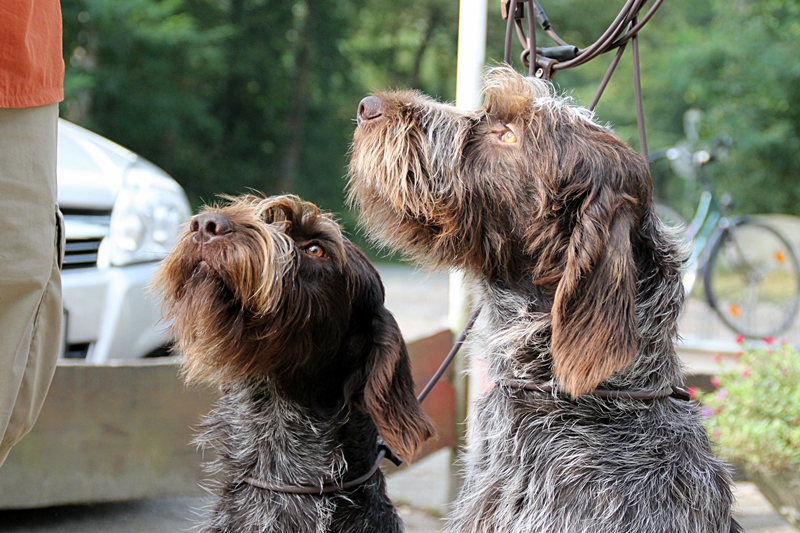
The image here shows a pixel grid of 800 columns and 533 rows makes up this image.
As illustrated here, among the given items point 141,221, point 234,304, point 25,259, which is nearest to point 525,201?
point 234,304

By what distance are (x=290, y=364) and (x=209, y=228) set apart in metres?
0.50

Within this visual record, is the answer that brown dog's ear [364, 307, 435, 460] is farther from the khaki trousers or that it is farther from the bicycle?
the bicycle

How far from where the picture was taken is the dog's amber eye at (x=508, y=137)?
7.04ft

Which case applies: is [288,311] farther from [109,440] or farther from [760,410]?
[760,410]

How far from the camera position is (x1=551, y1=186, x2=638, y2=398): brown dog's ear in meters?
1.83

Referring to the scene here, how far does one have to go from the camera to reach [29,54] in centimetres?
189

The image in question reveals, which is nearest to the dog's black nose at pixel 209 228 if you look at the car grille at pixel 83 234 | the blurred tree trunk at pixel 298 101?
the car grille at pixel 83 234

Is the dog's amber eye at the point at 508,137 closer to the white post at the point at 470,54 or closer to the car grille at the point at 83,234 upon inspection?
the white post at the point at 470,54

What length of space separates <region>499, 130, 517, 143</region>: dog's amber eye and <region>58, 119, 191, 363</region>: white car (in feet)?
6.48

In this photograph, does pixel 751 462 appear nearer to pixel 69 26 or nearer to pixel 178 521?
pixel 178 521

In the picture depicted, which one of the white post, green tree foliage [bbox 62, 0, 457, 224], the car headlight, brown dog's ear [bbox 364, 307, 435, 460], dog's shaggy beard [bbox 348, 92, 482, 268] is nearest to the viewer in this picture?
dog's shaggy beard [bbox 348, 92, 482, 268]

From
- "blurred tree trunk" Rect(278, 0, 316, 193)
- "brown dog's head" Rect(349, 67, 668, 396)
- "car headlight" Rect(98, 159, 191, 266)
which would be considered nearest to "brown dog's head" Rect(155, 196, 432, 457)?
"brown dog's head" Rect(349, 67, 668, 396)

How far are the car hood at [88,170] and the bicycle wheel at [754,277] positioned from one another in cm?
608

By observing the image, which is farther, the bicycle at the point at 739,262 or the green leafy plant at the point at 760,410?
the bicycle at the point at 739,262
